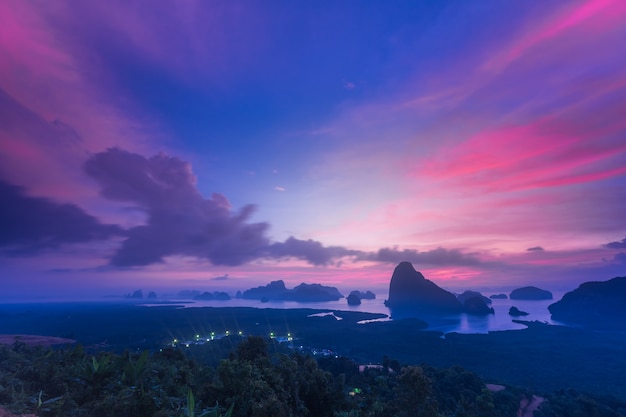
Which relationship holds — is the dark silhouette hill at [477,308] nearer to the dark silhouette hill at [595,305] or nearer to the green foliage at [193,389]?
the dark silhouette hill at [595,305]

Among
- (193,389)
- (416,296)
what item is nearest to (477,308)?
(416,296)

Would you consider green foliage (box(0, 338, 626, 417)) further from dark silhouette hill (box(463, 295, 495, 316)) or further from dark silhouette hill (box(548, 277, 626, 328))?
dark silhouette hill (box(463, 295, 495, 316))

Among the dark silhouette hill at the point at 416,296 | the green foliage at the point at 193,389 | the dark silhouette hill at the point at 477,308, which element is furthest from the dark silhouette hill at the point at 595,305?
the green foliage at the point at 193,389

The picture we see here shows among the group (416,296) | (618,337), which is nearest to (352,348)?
(618,337)

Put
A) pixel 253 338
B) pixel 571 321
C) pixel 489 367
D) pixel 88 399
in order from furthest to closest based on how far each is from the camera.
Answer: pixel 571 321 → pixel 489 367 → pixel 253 338 → pixel 88 399

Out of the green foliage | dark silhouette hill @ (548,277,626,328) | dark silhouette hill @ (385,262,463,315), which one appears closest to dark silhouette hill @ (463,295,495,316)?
dark silhouette hill @ (385,262,463,315)

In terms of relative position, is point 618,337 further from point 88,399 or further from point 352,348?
point 88,399
